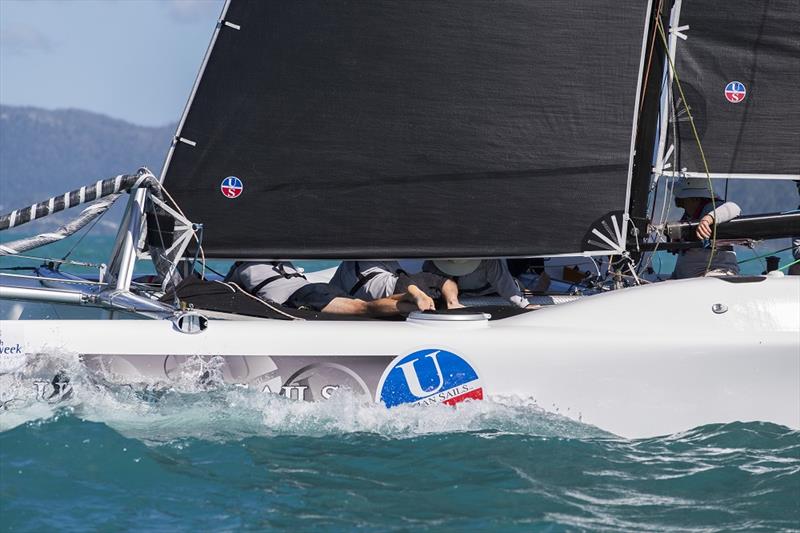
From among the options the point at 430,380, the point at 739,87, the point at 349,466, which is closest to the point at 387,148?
the point at 430,380

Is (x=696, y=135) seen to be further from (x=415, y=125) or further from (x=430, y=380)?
(x=430, y=380)

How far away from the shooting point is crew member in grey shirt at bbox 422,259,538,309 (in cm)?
616

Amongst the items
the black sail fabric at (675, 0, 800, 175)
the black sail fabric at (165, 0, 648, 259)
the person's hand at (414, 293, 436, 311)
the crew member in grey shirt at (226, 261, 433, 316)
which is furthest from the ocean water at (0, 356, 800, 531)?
the black sail fabric at (675, 0, 800, 175)

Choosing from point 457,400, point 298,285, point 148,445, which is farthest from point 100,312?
point 457,400

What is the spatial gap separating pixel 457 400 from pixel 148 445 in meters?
1.42

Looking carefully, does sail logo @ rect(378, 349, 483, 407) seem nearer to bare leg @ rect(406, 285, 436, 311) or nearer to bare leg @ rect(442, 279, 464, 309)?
bare leg @ rect(406, 285, 436, 311)

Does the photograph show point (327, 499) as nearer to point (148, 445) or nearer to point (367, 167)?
point (148, 445)

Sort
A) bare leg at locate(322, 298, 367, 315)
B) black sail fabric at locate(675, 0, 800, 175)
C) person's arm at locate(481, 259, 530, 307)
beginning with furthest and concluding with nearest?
black sail fabric at locate(675, 0, 800, 175) → person's arm at locate(481, 259, 530, 307) → bare leg at locate(322, 298, 367, 315)

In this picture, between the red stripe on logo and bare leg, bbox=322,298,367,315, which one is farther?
bare leg, bbox=322,298,367,315

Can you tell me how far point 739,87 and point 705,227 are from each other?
925 mm

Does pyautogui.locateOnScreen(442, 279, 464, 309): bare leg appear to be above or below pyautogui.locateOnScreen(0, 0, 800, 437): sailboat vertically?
below

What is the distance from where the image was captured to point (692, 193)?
6836 mm

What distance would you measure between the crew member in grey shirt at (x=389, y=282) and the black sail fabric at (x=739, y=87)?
5.47 ft

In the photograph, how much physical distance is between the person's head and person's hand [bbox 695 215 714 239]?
0.58 meters
